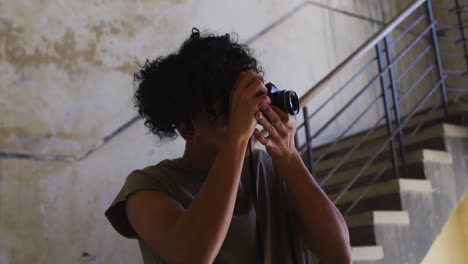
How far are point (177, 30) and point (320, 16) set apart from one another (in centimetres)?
140

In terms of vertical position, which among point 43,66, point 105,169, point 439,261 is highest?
point 43,66

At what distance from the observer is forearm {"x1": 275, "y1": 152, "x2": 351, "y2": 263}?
3.30 feet

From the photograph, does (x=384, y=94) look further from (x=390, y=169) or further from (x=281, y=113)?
(x=281, y=113)

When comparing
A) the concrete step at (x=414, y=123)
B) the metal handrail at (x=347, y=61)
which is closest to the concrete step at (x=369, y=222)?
the metal handrail at (x=347, y=61)

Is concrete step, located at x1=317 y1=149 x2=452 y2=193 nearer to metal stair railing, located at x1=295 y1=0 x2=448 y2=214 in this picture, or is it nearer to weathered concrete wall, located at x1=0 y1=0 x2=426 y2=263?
metal stair railing, located at x1=295 y1=0 x2=448 y2=214

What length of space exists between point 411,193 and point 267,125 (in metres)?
1.78

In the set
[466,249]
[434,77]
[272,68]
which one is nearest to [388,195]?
[272,68]

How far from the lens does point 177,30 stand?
3.25m

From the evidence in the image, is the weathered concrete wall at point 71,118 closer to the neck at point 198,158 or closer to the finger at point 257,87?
the neck at point 198,158

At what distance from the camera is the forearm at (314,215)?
1005 mm

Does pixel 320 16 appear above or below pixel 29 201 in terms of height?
above

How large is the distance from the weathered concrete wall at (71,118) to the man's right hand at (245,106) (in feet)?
6.03

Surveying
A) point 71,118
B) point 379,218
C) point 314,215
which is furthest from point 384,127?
point 314,215

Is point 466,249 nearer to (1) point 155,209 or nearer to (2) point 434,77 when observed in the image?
(2) point 434,77
